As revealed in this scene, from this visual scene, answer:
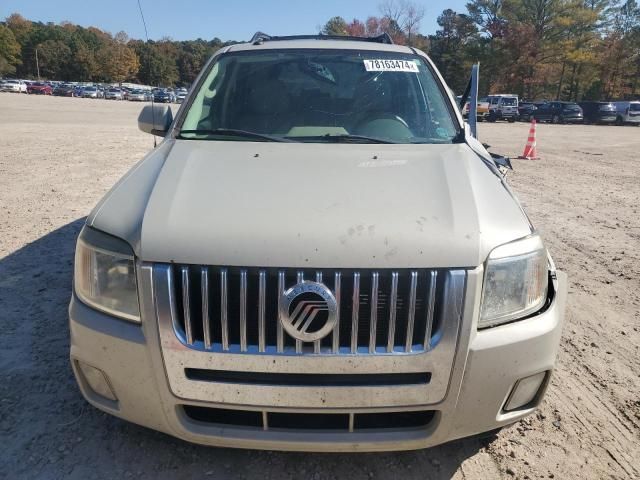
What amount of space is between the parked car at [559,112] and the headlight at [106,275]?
1593 inches

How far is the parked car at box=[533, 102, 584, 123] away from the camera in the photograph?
37.2m

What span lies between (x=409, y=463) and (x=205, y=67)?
Result: 9.50ft

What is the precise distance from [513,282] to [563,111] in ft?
134

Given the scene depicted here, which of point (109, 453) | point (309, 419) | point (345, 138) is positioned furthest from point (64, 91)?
point (309, 419)

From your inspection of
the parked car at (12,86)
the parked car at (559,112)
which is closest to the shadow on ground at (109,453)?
the parked car at (559,112)

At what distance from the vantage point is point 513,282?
206cm

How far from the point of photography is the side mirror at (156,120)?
352cm

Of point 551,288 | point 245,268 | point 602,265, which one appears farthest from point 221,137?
point 602,265

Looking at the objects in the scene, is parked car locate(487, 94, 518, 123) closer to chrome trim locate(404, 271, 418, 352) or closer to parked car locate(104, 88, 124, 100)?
chrome trim locate(404, 271, 418, 352)

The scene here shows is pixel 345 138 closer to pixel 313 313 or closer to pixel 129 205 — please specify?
pixel 129 205

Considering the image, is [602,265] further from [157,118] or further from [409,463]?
[157,118]

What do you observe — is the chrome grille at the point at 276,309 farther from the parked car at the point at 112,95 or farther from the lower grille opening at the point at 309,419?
the parked car at the point at 112,95

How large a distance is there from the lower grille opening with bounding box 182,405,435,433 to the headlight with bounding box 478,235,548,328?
0.49 meters

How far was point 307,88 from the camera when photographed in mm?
3504
